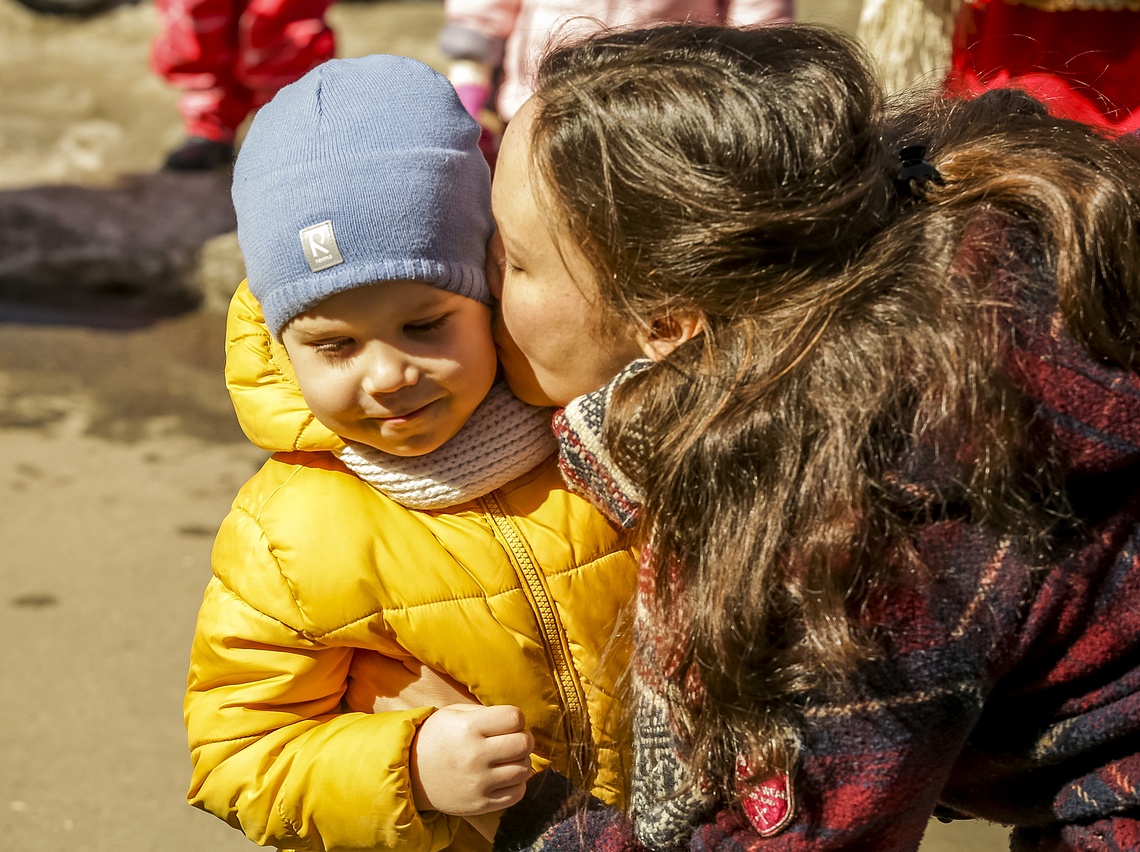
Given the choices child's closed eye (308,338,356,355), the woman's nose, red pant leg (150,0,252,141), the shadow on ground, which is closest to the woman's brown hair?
the woman's nose

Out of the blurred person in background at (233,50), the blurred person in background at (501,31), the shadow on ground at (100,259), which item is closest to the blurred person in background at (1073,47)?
the blurred person in background at (501,31)

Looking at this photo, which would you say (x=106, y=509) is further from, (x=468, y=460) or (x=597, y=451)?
(x=597, y=451)

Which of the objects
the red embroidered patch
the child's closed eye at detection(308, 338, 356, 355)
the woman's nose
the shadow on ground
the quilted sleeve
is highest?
the woman's nose

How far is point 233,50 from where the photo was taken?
523cm

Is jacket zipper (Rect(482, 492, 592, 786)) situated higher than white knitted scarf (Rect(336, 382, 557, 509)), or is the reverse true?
white knitted scarf (Rect(336, 382, 557, 509))

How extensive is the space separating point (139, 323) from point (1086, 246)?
398cm

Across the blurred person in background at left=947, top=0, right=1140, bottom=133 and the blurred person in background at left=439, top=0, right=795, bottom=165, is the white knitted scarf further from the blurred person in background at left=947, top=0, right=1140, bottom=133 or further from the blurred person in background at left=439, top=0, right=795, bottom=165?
the blurred person in background at left=439, top=0, right=795, bottom=165

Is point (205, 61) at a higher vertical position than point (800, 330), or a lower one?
lower

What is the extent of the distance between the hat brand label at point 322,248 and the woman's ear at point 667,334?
332 millimetres

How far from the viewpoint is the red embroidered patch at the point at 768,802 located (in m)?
1.17

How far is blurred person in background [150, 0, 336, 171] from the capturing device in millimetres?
5090

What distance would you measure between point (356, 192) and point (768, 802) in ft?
2.41

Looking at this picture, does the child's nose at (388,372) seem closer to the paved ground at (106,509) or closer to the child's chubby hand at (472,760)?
the child's chubby hand at (472,760)

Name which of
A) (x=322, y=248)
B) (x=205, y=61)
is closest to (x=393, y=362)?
(x=322, y=248)
